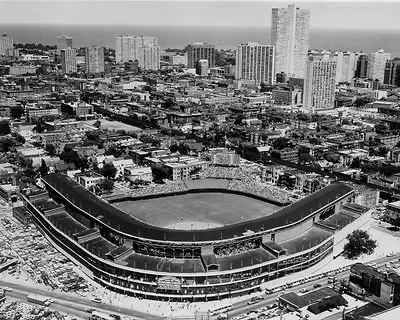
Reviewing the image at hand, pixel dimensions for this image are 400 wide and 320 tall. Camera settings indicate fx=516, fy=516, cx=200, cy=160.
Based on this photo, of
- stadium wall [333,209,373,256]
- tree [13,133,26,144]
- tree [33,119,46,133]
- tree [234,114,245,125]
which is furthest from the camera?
tree [234,114,245,125]

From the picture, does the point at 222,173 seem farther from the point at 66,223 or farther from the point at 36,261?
the point at 36,261

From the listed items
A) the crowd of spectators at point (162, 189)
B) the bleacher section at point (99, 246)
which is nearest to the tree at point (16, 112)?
the crowd of spectators at point (162, 189)

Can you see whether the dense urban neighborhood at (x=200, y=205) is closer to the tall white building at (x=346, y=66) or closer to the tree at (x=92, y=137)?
the tree at (x=92, y=137)

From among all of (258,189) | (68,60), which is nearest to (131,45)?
(68,60)

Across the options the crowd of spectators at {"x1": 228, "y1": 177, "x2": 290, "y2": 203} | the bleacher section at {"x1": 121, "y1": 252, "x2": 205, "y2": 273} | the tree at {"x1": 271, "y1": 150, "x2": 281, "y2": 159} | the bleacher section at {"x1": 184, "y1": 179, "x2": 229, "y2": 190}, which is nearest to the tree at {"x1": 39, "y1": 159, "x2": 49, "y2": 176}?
the bleacher section at {"x1": 184, "y1": 179, "x2": 229, "y2": 190}

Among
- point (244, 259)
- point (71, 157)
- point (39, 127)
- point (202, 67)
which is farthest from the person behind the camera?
point (202, 67)

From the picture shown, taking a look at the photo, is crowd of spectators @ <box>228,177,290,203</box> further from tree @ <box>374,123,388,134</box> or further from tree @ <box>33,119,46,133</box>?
tree @ <box>33,119,46,133</box>
